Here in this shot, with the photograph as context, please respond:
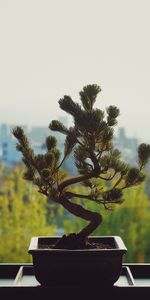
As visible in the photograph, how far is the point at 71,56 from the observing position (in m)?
2.46

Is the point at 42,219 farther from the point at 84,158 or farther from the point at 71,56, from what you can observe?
the point at 84,158

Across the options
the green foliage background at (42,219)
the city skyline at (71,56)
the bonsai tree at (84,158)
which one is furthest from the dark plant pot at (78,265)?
the green foliage background at (42,219)

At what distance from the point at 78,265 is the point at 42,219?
6.24ft

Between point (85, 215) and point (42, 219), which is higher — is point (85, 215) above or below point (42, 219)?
below

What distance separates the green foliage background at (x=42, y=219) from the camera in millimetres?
3227

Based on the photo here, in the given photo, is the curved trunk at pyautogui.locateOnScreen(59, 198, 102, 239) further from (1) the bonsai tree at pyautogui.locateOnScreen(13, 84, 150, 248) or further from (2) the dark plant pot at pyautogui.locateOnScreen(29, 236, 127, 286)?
(2) the dark plant pot at pyautogui.locateOnScreen(29, 236, 127, 286)

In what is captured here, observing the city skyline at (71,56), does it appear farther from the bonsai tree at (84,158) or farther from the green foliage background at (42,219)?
the bonsai tree at (84,158)

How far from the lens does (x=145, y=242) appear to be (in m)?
3.45

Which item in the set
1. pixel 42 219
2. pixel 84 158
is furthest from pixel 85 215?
pixel 42 219

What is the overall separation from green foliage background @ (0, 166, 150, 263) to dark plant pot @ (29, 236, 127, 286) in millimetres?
1749

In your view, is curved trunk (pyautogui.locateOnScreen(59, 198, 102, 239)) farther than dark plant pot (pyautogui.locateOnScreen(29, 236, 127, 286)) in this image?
Yes

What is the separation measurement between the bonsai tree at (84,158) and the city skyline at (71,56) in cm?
87

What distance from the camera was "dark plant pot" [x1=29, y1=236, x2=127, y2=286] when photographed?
1.39 m

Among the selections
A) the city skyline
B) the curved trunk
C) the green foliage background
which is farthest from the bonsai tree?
the green foliage background
